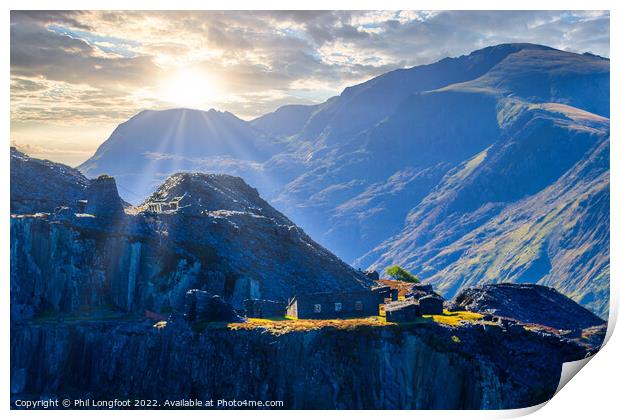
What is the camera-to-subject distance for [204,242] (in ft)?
373

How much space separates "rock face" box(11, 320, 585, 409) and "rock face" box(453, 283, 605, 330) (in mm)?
26108

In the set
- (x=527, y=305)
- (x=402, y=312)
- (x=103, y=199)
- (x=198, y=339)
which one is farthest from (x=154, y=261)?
(x=527, y=305)

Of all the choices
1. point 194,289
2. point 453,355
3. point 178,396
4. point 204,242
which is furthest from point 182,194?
point 453,355

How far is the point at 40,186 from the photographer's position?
409 feet

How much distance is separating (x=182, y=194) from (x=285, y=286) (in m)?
24.3

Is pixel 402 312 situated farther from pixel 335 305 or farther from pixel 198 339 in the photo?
pixel 198 339

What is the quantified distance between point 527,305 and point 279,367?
54808mm

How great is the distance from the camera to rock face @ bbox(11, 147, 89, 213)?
119188 mm

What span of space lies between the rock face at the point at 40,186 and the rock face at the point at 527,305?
55166 mm

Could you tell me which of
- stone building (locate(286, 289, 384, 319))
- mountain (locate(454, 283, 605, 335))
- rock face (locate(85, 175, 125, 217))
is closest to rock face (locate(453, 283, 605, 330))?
mountain (locate(454, 283, 605, 335))

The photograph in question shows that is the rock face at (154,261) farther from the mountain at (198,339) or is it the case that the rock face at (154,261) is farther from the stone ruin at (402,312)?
the stone ruin at (402,312)

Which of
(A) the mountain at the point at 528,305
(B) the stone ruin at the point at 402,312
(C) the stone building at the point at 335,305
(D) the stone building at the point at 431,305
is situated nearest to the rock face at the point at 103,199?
(C) the stone building at the point at 335,305
